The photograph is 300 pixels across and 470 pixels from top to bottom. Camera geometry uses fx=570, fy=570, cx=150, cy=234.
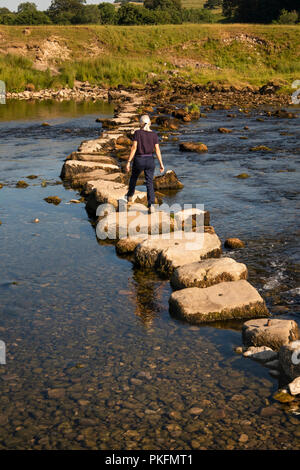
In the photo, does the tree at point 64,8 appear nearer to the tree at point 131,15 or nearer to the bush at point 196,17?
the tree at point 131,15

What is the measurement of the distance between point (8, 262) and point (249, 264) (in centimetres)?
400

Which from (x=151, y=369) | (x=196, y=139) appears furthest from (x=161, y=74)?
(x=151, y=369)

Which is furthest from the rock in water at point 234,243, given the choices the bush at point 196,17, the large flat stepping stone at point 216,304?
the bush at point 196,17

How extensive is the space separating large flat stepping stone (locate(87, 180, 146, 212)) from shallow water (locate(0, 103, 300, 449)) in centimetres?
51

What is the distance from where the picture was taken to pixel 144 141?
11.0 metres

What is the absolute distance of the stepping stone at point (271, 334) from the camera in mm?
6574

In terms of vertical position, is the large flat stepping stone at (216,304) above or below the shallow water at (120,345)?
above

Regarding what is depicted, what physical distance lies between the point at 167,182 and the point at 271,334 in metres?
8.75

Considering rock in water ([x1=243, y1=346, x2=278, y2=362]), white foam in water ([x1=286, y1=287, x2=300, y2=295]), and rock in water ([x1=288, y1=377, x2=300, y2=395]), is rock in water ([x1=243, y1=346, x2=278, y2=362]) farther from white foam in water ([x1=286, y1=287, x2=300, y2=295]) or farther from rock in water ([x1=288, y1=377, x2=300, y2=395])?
white foam in water ([x1=286, y1=287, x2=300, y2=295])

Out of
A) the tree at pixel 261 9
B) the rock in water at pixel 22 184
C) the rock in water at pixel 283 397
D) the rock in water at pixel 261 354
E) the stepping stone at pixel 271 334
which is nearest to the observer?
the rock in water at pixel 283 397

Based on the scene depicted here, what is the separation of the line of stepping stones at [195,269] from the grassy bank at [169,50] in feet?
130

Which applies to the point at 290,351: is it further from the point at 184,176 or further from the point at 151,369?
the point at 184,176

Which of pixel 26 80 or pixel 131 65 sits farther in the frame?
pixel 131 65

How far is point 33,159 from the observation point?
19.4m
